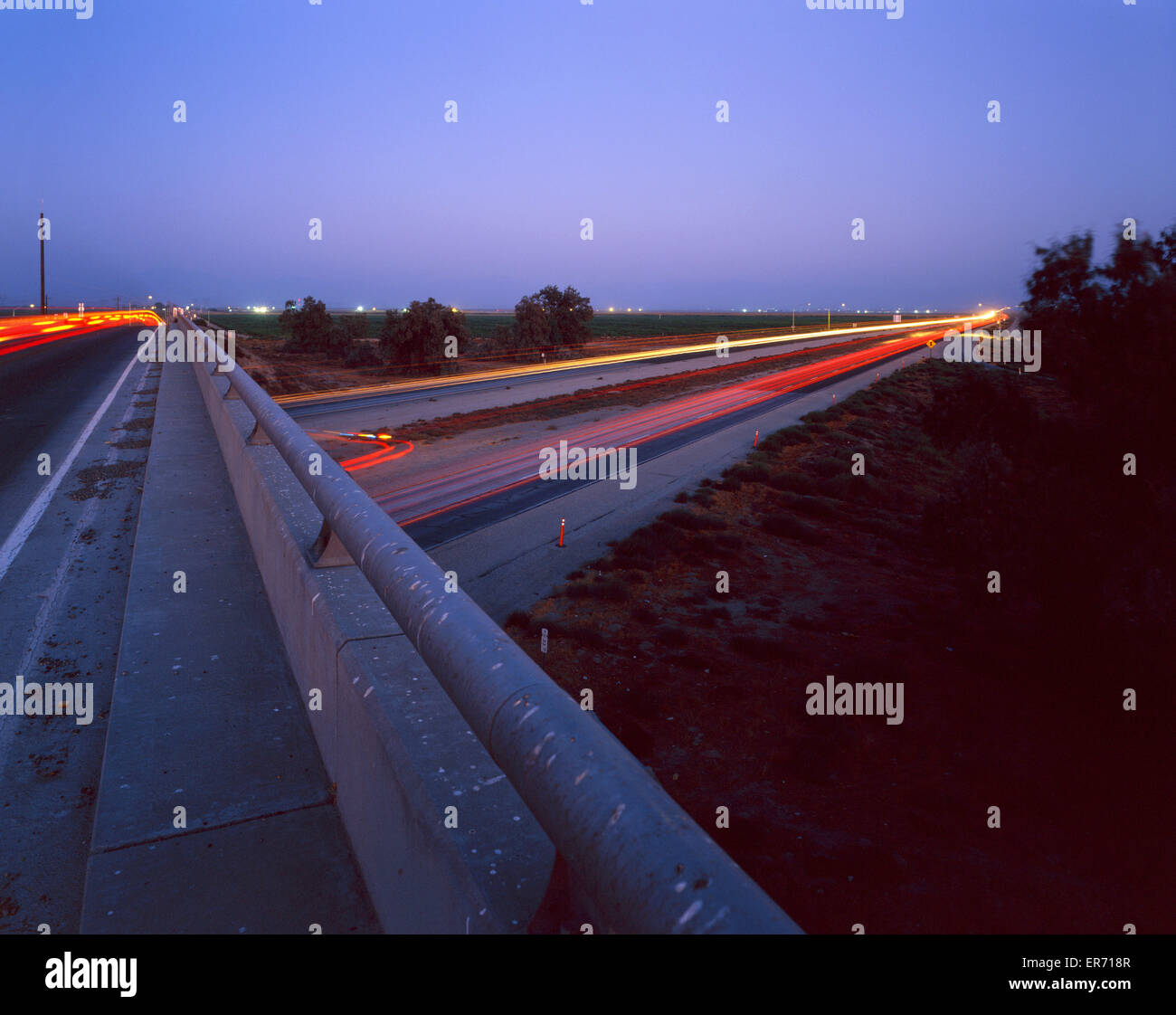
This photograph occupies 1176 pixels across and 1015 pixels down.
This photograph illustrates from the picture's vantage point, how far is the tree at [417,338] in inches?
1791

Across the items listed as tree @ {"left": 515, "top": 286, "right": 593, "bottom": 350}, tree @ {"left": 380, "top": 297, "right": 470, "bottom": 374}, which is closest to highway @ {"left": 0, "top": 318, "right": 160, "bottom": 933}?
tree @ {"left": 380, "top": 297, "right": 470, "bottom": 374}

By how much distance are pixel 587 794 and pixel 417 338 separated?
46.8 m

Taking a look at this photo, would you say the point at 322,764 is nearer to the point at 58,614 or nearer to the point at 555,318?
the point at 58,614

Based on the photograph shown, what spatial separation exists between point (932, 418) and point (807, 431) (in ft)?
49.9

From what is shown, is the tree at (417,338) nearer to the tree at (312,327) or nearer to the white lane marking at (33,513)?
the tree at (312,327)

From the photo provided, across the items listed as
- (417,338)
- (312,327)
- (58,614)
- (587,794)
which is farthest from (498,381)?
(587,794)

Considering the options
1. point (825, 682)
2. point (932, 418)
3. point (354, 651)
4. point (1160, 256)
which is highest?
point (1160, 256)

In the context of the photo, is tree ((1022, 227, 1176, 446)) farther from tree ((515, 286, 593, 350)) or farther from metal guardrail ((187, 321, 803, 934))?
tree ((515, 286, 593, 350))

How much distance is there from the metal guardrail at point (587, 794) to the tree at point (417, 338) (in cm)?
4447

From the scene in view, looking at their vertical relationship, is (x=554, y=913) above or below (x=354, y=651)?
below

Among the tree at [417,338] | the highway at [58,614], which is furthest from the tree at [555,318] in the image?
the highway at [58,614]

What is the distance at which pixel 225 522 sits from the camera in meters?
6.37

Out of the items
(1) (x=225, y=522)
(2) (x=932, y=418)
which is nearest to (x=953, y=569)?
(2) (x=932, y=418)

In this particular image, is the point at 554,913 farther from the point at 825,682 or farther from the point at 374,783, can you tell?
the point at 825,682
